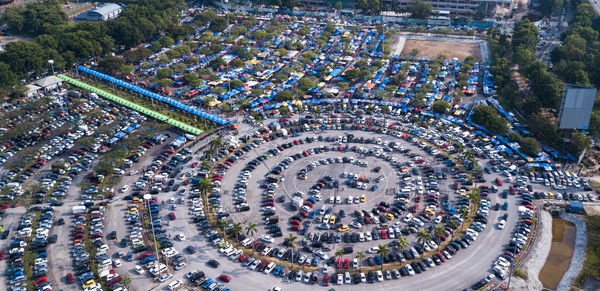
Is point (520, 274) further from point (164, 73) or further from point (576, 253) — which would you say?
point (164, 73)

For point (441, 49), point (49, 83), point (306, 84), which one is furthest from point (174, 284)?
point (441, 49)

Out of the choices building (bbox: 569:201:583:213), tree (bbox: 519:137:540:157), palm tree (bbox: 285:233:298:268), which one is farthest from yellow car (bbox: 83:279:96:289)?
tree (bbox: 519:137:540:157)

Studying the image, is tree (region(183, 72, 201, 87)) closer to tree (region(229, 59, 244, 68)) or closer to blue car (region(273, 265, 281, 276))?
tree (region(229, 59, 244, 68))

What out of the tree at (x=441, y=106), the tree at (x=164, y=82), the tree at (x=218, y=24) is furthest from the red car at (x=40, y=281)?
the tree at (x=218, y=24)

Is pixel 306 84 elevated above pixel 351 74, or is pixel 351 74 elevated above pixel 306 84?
pixel 306 84

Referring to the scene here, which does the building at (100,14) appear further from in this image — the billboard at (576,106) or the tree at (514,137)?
the billboard at (576,106)

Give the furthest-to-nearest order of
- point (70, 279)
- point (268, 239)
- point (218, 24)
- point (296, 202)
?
point (218, 24) < point (296, 202) < point (268, 239) < point (70, 279)
